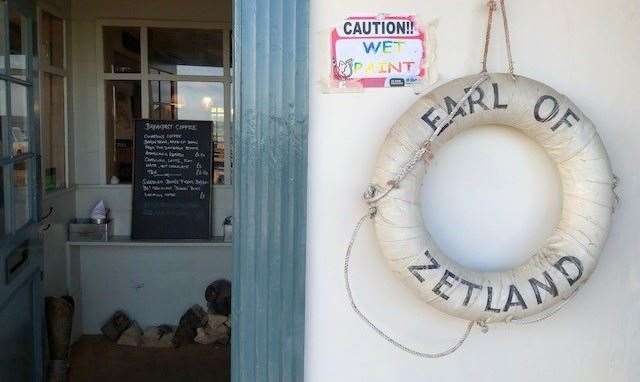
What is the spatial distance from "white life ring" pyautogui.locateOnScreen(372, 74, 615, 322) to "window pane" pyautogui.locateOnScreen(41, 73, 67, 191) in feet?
9.68

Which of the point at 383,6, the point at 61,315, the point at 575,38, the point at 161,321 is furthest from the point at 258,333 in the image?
the point at 161,321

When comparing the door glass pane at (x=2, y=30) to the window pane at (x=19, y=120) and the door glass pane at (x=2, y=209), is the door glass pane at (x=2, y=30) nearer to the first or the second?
the window pane at (x=19, y=120)

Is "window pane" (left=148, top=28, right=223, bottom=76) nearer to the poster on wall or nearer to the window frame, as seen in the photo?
the window frame

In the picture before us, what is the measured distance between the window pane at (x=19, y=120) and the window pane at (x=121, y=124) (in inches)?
67.7

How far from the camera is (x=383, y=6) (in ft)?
5.78

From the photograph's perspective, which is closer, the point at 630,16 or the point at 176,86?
the point at 630,16

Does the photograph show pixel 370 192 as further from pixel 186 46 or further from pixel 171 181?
pixel 186 46

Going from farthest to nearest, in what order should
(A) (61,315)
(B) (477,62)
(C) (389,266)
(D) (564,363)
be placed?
(A) (61,315) → (D) (564,363) → (B) (477,62) → (C) (389,266)

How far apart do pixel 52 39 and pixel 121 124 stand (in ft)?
2.51

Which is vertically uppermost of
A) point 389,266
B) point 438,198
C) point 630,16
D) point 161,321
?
point 630,16

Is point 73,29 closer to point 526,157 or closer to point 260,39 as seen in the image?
point 260,39

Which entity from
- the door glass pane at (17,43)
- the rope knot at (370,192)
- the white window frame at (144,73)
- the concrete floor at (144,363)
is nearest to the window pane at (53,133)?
the white window frame at (144,73)

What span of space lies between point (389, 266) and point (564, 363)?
696 millimetres

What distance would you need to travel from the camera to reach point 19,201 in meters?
2.65
